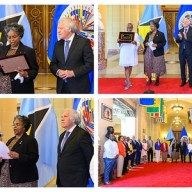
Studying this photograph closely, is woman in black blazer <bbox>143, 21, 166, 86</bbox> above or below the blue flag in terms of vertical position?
below

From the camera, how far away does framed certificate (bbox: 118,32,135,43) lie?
3.92 m

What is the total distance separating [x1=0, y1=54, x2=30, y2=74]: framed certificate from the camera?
3.84 m

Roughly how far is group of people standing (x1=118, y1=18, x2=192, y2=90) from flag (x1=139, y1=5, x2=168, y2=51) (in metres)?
0.03

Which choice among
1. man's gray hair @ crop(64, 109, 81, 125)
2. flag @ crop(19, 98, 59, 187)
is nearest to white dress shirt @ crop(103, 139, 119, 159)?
man's gray hair @ crop(64, 109, 81, 125)

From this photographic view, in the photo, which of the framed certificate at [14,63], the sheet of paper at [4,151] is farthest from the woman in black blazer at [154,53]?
the sheet of paper at [4,151]

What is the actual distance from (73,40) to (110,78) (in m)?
0.47

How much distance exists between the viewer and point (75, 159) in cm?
386

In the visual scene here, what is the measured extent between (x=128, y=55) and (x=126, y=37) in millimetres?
163

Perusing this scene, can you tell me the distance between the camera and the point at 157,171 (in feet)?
12.8

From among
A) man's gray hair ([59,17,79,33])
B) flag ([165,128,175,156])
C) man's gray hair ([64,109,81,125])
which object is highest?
man's gray hair ([59,17,79,33])

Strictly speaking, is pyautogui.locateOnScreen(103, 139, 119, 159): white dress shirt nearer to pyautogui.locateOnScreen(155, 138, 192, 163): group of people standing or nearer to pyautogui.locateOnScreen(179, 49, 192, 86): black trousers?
pyautogui.locateOnScreen(155, 138, 192, 163): group of people standing

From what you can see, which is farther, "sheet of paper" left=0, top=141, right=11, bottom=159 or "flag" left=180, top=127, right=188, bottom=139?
"flag" left=180, top=127, right=188, bottom=139

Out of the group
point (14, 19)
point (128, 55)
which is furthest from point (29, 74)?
point (128, 55)

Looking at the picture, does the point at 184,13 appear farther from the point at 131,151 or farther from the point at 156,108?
the point at 131,151
